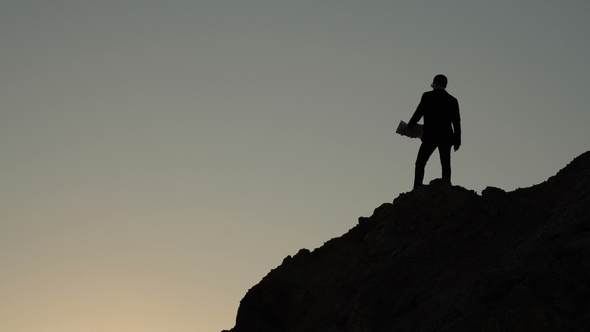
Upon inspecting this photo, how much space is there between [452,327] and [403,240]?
2982 mm

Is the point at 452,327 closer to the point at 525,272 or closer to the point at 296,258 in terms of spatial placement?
the point at 525,272

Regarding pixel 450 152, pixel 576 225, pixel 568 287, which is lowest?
pixel 568 287

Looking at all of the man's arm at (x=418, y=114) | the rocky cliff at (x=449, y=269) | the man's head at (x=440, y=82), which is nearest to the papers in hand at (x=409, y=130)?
the man's arm at (x=418, y=114)

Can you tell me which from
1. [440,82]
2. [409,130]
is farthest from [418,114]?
[440,82]

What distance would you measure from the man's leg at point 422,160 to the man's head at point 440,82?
0.95 m

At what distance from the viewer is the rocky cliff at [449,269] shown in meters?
8.79

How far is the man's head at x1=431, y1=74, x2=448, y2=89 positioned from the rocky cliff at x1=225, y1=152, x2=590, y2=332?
5.81 feet

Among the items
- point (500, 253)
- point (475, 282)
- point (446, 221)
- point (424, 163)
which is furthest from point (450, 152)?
point (475, 282)

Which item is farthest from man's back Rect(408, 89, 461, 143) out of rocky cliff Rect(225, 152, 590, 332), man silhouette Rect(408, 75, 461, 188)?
rocky cliff Rect(225, 152, 590, 332)

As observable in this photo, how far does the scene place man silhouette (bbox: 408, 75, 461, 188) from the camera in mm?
13250

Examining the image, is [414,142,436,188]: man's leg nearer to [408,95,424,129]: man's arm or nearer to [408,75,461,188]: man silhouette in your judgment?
[408,75,461,188]: man silhouette

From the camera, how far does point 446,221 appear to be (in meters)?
11.5

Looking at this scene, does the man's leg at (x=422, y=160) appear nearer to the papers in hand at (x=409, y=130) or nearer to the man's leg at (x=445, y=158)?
the man's leg at (x=445, y=158)

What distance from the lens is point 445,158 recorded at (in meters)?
13.3
